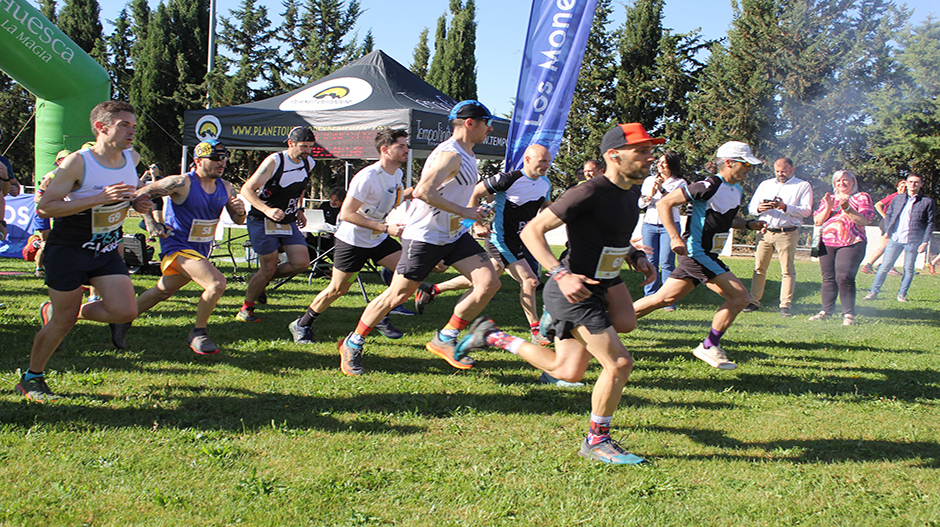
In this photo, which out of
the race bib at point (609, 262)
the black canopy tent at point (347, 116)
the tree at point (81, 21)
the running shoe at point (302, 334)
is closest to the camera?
the race bib at point (609, 262)

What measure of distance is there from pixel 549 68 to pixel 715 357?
5.00 metres

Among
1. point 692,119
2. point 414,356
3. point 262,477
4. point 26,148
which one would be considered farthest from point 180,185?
point 26,148

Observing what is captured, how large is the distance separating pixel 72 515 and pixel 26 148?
143ft

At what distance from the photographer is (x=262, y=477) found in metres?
2.99

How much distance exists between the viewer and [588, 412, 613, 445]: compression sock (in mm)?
3305

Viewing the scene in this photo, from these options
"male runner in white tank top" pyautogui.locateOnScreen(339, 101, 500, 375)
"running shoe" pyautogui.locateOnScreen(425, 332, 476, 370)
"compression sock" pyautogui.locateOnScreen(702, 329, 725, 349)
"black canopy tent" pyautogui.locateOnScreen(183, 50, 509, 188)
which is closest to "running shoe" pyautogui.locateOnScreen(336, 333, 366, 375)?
"male runner in white tank top" pyautogui.locateOnScreen(339, 101, 500, 375)

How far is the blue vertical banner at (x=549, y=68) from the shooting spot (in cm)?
878

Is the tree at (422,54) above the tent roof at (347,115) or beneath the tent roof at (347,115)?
above

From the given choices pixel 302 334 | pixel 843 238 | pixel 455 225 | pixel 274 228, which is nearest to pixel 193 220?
pixel 302 334

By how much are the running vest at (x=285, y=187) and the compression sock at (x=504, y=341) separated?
3.25m

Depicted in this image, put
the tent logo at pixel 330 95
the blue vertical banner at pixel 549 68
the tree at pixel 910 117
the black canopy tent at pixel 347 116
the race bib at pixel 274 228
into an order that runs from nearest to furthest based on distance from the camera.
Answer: the race bib at pixel 274 228 < the blue vertical banner at pixel 549 68 < the black canopy tent at pixel 347 116 < the tent logo at pixel 330 95 < the tree at pixel 910 117

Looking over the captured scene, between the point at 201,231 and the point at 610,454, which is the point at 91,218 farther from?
the point at 610,454

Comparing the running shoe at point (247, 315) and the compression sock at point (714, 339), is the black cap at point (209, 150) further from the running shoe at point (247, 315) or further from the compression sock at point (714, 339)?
the compression sock at point (714, 339)

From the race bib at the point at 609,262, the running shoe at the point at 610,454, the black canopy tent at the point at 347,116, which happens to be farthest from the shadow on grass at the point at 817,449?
the black canopy tent at the point at 347,116
